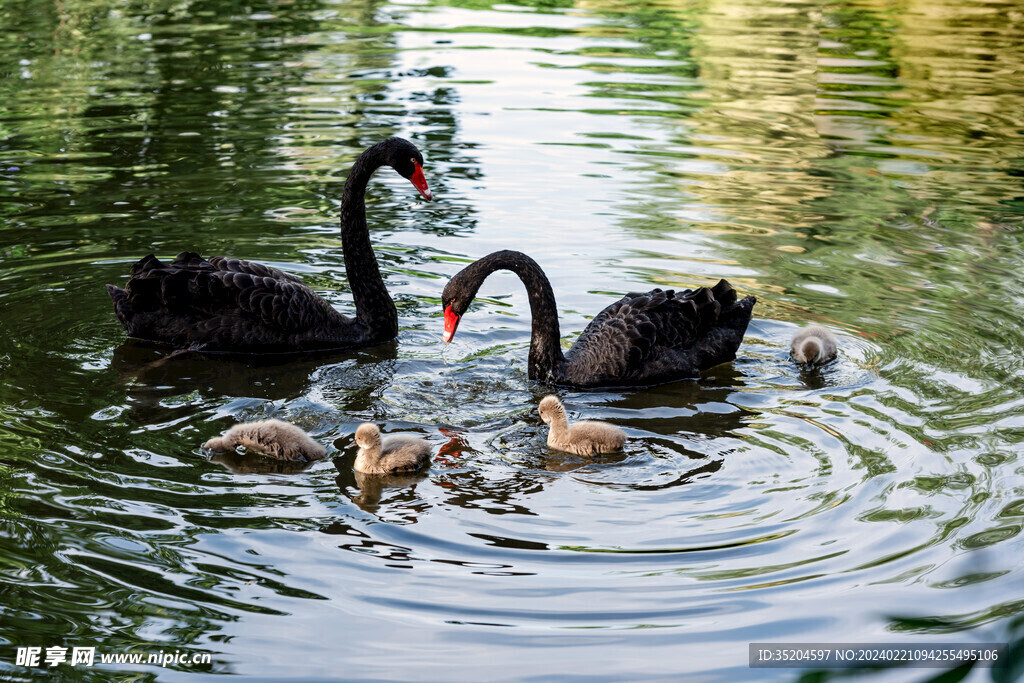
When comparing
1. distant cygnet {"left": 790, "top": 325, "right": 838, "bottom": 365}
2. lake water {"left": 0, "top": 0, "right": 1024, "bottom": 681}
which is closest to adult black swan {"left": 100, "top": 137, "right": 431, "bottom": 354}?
lake water {"left": 0, "top": 0, "right": 1024, "bottom": 681}

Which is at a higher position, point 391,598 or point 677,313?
point 677,313

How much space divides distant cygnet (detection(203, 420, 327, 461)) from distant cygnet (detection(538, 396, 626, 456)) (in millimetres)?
1099

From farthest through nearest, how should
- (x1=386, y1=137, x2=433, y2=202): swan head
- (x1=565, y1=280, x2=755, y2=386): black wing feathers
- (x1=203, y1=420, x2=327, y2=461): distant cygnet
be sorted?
(x1=386, y1=137, x2=433, y2=202): swan head
(x1=565, y1=280, x2=755, y2=386): black wing feathers
(x1=203, y1=420, x2=327, y2=461): distant cygnet

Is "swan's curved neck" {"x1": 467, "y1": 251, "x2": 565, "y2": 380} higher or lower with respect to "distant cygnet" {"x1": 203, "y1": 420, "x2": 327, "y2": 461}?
higher

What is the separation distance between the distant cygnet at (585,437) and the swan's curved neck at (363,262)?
190cm

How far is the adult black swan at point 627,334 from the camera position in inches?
237

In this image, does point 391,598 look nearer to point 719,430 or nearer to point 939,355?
point 719,430

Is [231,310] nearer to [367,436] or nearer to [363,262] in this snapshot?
[363,262]

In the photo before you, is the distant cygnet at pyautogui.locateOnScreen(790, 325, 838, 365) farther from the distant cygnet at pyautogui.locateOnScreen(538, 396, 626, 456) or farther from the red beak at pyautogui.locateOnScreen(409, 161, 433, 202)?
the red beak at pyautogui.locateOnScreen(409, 161, 433, 202)

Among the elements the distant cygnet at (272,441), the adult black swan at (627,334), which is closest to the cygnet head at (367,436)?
the distant cygnet at (272,441)

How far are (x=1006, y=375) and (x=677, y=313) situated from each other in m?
1.79

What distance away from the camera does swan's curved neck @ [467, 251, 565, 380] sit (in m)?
6.08

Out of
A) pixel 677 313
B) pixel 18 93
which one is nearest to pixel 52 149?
pixel 18 93

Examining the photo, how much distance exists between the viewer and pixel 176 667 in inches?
141
